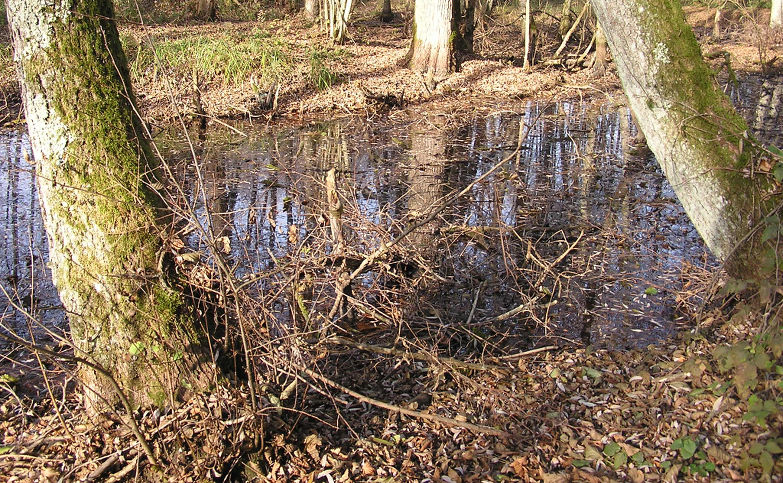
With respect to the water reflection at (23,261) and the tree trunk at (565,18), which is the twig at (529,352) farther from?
the tree trunk at (565,18)

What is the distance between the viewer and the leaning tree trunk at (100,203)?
3283 millimetres

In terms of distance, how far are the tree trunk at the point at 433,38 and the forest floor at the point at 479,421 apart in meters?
11.0

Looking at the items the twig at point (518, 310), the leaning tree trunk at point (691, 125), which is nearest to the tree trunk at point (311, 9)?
the leaning tree trunk at point (691, 125)

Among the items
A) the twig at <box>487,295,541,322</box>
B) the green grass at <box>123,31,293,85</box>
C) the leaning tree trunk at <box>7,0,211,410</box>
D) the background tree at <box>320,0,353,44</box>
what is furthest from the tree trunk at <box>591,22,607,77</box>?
the leaning tree trunk at <box>7,0,211,410</box>

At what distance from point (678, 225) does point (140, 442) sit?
5795 mm

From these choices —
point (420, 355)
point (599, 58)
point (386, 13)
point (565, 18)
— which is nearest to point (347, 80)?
point (599, 58)

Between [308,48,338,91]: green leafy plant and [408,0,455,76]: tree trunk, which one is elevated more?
[408,0,455,76]: tree trunk

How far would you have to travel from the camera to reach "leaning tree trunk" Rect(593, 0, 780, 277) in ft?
14.9

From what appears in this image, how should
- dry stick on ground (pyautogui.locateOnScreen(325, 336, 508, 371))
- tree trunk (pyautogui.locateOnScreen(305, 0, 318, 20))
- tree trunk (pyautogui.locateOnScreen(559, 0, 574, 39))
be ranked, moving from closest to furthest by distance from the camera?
dry stick on ground (pyautogui.locateOnScreen(325, 336, 508, 371)) → tree trunk (pyautogui.locateOnScreen(559, 0, 574, 39)) → tree trunk (pyautogui.locateOnScreen(305, 0, 318, 20))

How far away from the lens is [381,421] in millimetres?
4023

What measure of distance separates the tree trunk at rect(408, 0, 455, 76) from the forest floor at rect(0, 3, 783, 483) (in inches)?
433

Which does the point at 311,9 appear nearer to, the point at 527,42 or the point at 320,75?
the point at 527,42

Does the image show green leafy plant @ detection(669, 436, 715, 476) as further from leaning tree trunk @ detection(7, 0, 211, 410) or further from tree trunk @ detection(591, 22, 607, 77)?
tree trunk @ detection(591, 22, 607, 77)

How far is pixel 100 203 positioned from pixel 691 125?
379cm
